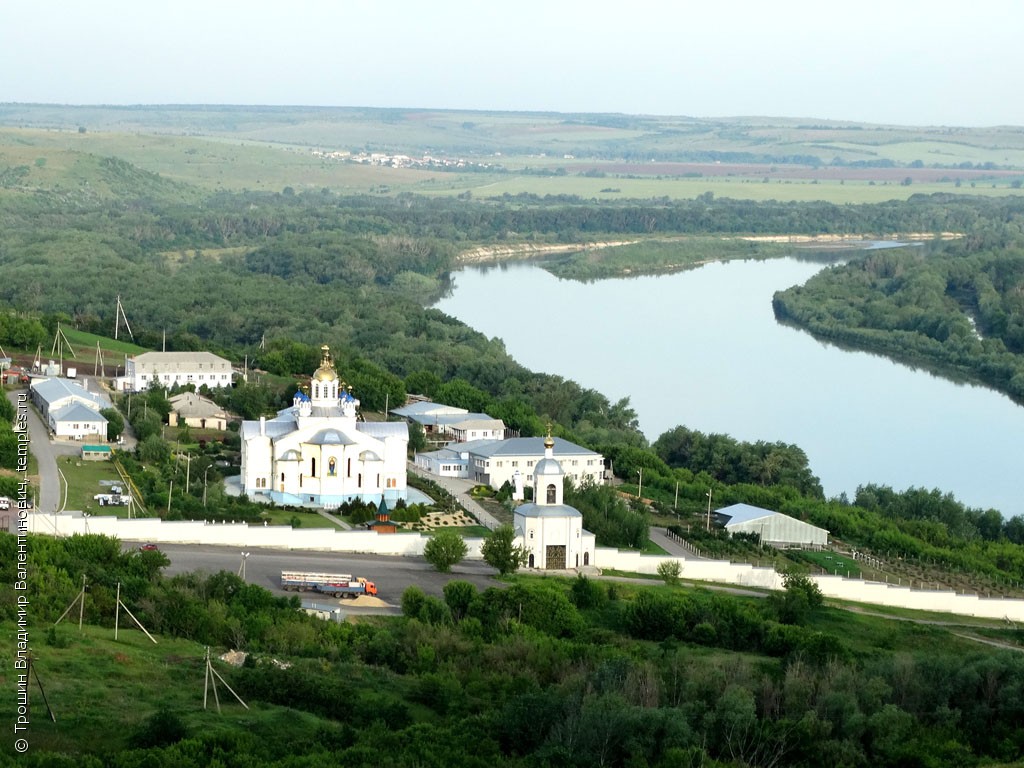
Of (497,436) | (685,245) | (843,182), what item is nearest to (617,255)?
(685,245)

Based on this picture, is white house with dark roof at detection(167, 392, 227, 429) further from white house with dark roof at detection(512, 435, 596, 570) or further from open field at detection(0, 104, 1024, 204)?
open field at detection(0, 104, 1024, 204)

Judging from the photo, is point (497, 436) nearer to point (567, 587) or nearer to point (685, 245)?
point (567, 587)

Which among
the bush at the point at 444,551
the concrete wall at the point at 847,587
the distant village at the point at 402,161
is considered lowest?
the distant village at the point at 402,161

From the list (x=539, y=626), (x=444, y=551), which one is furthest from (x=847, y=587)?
(x=539, y=626)

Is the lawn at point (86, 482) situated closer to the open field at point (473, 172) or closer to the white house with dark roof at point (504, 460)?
the white house with dark roof at point (504, 460)

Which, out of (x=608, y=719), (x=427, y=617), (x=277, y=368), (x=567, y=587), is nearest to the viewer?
(x=608, y=719)

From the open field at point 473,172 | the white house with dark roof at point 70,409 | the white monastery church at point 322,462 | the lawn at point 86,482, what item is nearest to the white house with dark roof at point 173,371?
the white house with dark roof at point 70,409
